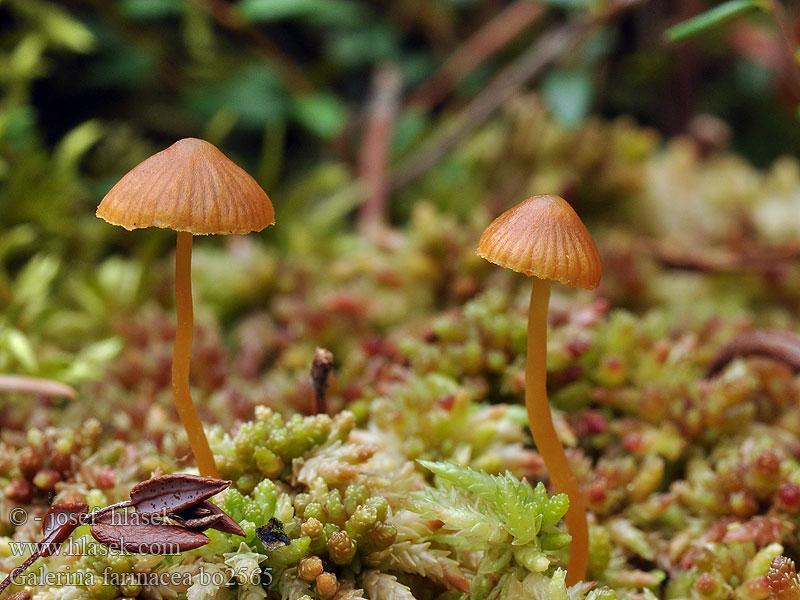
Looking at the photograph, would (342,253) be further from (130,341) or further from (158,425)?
(158,425)

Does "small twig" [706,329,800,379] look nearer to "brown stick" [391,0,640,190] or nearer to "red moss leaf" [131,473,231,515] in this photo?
"red moss leaf" [131,473,231,515]

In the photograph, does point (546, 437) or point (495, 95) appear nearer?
point (546, 437)

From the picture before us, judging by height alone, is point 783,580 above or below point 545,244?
below

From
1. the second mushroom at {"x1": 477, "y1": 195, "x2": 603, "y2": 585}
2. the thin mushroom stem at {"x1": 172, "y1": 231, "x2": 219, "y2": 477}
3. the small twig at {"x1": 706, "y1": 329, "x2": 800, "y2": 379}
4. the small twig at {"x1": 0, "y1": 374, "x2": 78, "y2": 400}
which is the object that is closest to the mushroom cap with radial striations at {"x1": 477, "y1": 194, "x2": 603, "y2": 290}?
the second mushroom at {"x1": 477, "y1": 195, "x2": 603, "y2": 585}

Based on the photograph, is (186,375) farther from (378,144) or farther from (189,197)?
(378,144)

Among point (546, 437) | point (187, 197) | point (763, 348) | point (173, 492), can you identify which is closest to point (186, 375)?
point (173, 492)

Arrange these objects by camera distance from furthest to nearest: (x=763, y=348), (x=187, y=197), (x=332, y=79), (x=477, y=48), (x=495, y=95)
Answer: (x=332, y=79)
(x=477, y=48)
(x=495, y=95)
(x=763, y=348)
(x=187, y=197)
